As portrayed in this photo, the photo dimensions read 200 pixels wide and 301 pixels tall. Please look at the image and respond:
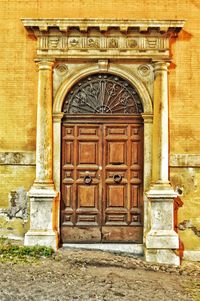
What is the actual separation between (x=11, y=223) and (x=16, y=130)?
197 cm

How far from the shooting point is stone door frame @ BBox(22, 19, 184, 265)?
8.99 metres

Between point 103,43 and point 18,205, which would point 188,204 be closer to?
point 18,205

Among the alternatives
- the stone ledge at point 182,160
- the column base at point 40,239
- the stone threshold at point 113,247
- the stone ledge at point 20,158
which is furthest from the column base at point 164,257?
the stone ledge at point 20,158

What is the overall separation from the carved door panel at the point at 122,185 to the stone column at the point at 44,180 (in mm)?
1162

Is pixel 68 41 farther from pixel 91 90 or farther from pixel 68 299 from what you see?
pixel 68 299

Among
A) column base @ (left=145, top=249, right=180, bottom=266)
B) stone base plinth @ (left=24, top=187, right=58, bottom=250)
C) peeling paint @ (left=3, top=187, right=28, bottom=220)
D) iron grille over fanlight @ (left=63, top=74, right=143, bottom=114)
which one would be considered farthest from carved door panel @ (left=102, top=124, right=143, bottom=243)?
peeling paint @ (left=3, top=187, right=28, bottom=220)

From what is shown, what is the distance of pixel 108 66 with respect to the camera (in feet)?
31.0

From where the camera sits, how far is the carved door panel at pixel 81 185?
31.0 ft

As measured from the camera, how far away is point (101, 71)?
9461mm

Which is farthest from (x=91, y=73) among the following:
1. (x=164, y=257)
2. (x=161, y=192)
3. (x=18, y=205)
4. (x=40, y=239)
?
(x=164, y=257)

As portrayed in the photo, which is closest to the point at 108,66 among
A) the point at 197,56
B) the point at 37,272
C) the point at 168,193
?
the point at 197,56

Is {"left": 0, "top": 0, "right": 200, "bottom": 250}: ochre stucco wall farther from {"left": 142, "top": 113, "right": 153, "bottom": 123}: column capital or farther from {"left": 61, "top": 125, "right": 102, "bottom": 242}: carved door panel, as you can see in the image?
{"left": 61, "top": 125, "right": 102, "bottom": 242}: carved door panel

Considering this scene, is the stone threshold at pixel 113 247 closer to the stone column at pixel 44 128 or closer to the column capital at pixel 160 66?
the stone column at pixel 44 128

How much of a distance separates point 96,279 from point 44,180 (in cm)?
252
